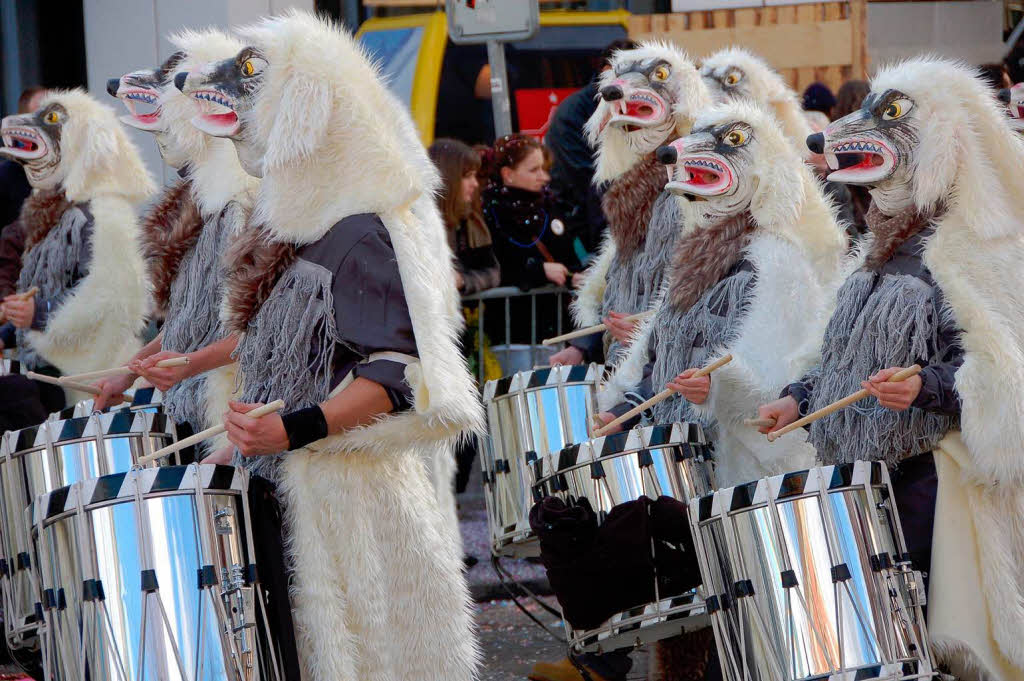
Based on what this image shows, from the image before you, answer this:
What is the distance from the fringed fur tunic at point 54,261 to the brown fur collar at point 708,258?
105 inches

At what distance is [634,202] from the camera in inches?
211

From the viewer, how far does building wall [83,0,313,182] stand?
7.85 meters

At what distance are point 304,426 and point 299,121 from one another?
69 centimetres

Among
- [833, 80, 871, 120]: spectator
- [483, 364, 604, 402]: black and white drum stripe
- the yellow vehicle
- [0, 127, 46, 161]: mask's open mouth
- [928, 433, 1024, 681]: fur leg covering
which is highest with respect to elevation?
the yellow vehicle

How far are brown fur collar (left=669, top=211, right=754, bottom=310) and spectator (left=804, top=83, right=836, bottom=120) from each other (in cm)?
399

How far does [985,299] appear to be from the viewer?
3643 mm

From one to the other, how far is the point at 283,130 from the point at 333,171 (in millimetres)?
144

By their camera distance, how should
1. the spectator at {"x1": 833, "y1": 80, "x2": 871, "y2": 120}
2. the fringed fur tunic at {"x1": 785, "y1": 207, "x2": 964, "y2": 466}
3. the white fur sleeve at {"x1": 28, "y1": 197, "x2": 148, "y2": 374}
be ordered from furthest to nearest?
the spectator at {"x1": 833, "y1": 80, "x2": 871, "y2": 120}
the white fur sleeve at {"x1": 28, "y1": 197, "x2": 148, "y2": 374}
the fringed fur tunic at {"x1": 785, "y1": 207, "x2": 964, "y2": 466}

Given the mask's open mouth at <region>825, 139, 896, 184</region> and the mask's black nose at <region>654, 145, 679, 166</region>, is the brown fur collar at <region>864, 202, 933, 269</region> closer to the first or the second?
the mask's open mouth at <region>825, 139, 896, 184</region>

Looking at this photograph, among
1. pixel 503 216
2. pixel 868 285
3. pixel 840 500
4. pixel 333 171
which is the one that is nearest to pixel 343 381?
pixel 333 171

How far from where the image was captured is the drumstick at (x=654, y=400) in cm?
422

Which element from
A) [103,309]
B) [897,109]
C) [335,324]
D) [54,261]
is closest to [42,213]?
[54,261]

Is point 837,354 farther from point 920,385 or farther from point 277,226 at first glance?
point 277,226

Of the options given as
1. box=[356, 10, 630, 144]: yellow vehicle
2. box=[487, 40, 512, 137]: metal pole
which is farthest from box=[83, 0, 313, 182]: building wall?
box=[487, 40, 512, 137]: metal pole
